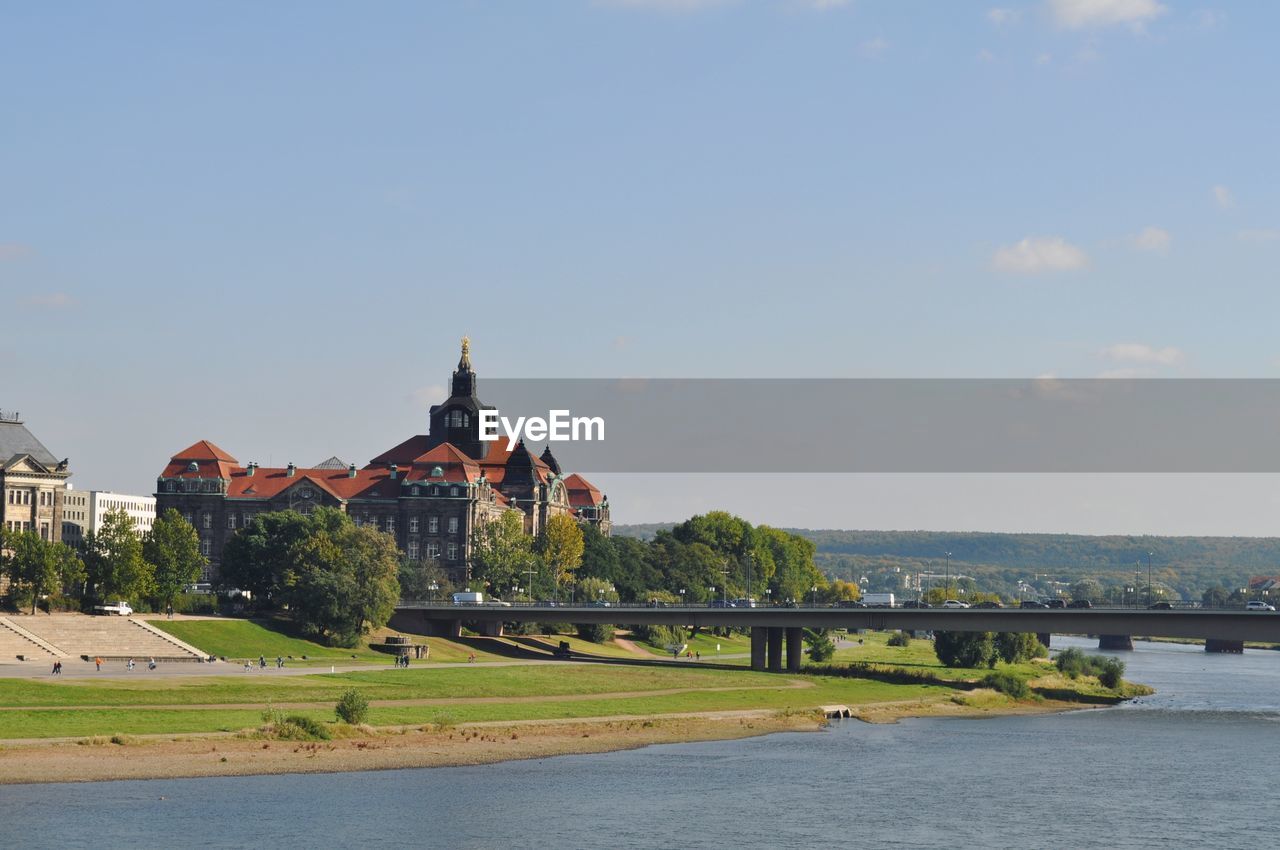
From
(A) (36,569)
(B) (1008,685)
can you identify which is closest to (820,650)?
(B) (1008,685)

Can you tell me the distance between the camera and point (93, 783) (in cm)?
9331

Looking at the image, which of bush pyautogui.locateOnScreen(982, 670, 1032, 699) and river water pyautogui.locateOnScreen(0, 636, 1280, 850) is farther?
bush pyautogui.locateOnScreen(982, 670, 1032, 699)

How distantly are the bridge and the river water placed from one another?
2835 cm

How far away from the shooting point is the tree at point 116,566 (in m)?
174

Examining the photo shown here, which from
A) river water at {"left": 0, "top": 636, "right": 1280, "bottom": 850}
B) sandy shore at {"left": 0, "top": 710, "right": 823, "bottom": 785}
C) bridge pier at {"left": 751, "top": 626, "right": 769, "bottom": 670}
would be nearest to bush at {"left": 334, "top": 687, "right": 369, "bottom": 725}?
sandy shore at {"left": 0, "top": 710, "right": 823, "bottom": 785}

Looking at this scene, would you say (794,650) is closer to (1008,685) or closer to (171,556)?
(1008,685)

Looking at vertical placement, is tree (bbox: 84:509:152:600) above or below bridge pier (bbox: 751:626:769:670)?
above

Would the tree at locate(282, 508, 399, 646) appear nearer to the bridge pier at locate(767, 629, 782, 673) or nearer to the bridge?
the bridge

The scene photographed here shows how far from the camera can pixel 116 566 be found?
174 m

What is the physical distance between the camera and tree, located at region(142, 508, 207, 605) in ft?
591

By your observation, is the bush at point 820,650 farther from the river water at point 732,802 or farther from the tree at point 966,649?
the river water at point 732,802

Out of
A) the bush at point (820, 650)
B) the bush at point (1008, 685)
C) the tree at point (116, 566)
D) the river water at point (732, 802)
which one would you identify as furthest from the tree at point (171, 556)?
the bush at point (1008, 685)

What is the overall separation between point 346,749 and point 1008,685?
81280mm

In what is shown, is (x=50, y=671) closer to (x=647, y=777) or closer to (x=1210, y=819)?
(x=647, y=777)
